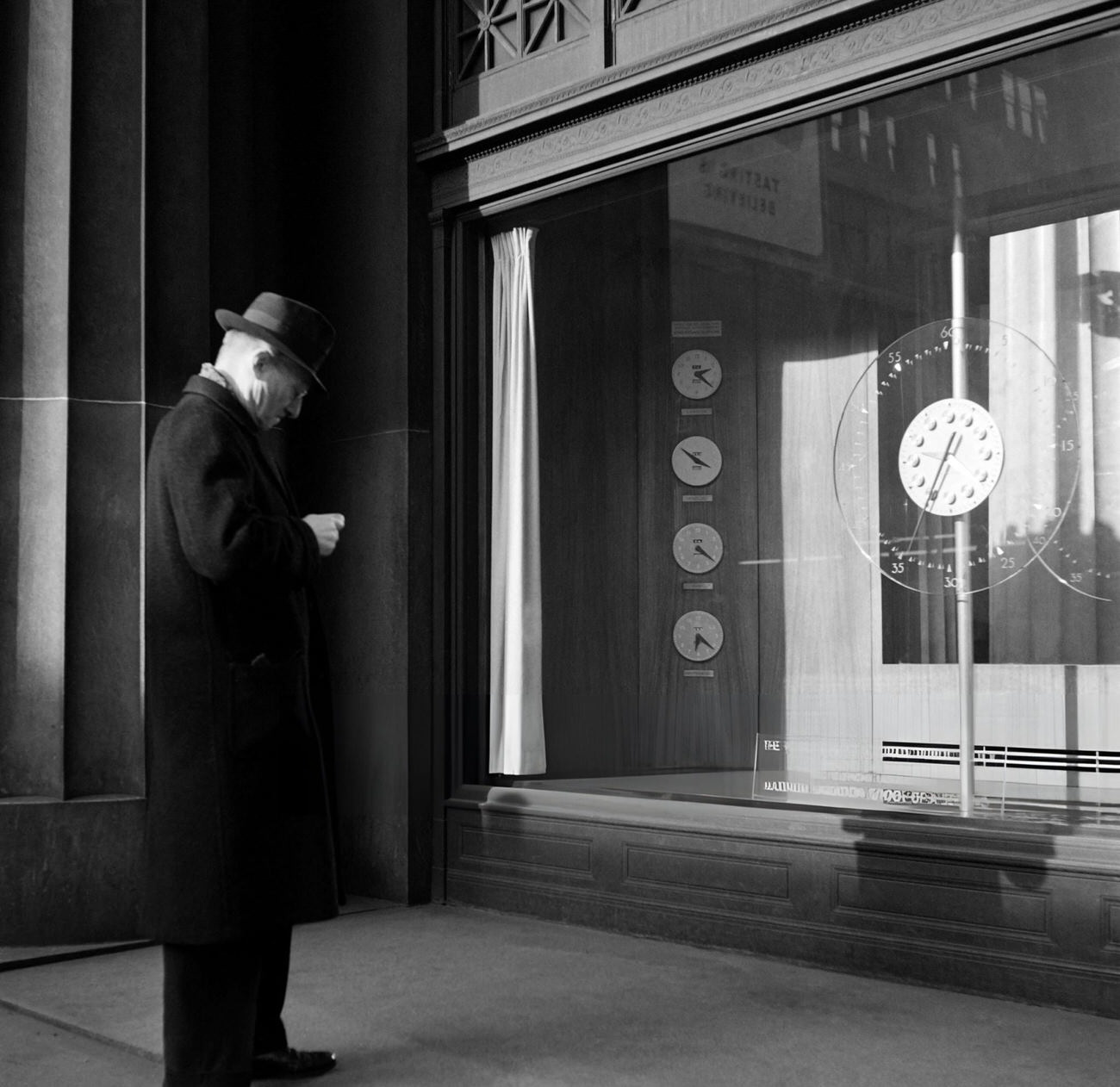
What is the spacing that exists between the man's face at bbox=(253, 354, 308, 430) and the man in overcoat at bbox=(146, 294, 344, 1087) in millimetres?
76

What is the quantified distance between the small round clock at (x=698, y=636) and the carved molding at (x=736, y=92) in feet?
6.17

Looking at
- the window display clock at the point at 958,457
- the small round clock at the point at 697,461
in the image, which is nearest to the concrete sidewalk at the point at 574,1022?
the window display clock at the point at 958,457

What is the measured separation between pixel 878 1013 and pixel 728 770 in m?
1.44

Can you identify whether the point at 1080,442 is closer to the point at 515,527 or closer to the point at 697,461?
the point at 697,461

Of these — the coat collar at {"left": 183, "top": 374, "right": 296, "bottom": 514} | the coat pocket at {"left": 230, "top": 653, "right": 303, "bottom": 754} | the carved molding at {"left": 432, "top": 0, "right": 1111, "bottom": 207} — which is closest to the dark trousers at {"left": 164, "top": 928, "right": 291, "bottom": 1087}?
the coat pocket at {"left": 230, "top": 653, "right": 303, "bottom": 754}

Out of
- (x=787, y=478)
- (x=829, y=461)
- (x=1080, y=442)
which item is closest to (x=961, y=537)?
(x=1080, y=442)

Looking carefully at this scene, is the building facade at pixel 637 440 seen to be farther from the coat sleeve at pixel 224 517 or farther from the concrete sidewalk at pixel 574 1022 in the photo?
the coat sleeve at pixel 224 517

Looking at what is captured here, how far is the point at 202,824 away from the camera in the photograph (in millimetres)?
3129

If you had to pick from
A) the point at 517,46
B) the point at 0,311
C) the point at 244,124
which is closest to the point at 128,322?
the point at 0,311

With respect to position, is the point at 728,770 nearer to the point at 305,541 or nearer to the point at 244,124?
the point at 305,541

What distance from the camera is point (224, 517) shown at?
3.12 meters

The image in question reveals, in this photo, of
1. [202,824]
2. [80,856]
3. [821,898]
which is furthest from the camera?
[80,856]

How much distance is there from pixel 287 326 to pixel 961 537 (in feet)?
8.57

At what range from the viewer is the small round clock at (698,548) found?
5.82 m
